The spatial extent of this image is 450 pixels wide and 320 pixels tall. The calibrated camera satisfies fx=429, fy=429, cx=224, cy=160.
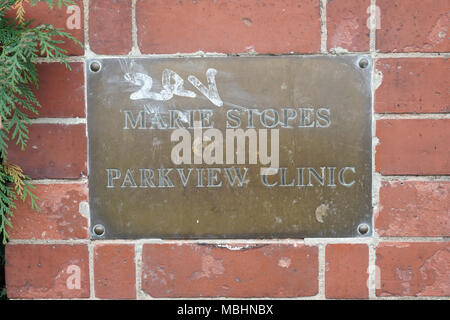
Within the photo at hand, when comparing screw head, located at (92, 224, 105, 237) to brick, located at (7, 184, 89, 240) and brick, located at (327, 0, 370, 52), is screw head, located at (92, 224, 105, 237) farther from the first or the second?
brick, located at (327, 0, 370, 52)

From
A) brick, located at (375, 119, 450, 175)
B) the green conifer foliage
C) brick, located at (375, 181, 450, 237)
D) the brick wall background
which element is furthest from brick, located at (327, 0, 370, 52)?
the green conifer foliage

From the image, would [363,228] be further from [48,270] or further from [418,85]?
[48,270]

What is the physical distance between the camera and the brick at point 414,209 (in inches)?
33.9

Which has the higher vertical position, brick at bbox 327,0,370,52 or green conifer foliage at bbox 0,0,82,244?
brick at bbox 327,0,370,52

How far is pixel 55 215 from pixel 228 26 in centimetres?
52

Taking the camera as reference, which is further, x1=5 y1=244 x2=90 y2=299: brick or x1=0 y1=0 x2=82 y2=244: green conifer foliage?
x1=5 y1=244 x2=90 y2=299: brick

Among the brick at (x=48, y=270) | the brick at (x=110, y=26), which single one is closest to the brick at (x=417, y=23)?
the brick at (x=110, y=26)

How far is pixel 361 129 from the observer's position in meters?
0.86

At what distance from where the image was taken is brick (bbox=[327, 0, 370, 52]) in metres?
0.85

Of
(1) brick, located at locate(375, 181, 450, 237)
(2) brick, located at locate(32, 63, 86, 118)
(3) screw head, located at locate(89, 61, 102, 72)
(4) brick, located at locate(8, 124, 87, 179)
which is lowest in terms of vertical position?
(1) brick, located at locate(375, 181, 450, 237)

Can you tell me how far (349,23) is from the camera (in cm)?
85

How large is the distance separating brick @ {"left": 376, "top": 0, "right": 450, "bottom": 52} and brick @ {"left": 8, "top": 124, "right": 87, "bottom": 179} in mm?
649

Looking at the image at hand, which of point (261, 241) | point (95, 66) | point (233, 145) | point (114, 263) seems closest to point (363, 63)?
point (233, 145)

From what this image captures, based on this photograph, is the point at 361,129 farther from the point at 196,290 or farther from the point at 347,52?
the point at 196,290
